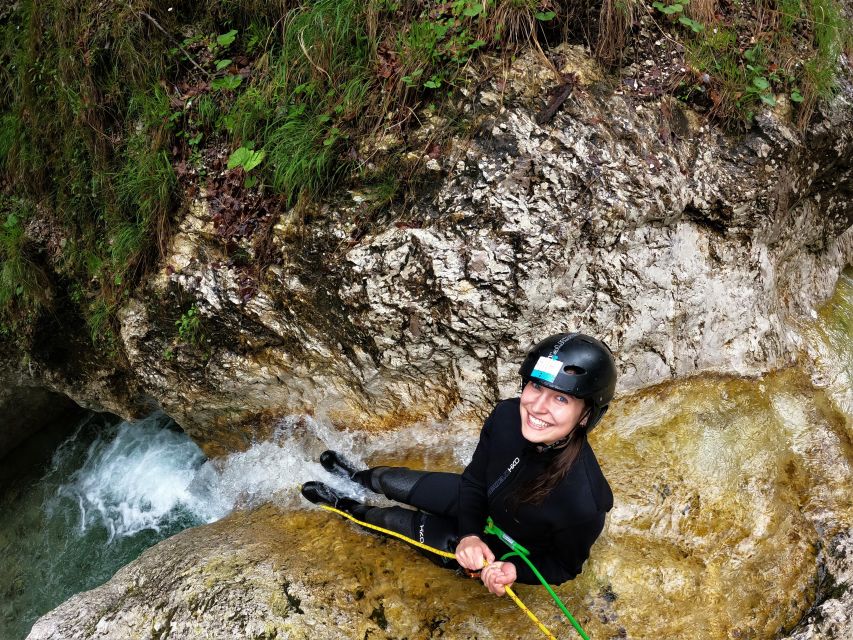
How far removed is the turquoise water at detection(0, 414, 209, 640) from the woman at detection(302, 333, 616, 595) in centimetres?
327

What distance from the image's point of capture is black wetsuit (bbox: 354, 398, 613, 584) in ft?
9.62

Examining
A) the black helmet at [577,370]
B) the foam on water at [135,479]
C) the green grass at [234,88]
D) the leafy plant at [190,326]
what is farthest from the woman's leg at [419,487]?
the foam on water at [135,479]

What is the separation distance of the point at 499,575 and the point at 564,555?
363 millimetres

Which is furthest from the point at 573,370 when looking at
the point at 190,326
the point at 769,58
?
the point at 769,58

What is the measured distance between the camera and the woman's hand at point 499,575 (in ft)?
9.95

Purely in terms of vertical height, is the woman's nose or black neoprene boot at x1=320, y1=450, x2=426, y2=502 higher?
the woman's nose

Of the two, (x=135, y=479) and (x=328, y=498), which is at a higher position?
(x=328, y=498)

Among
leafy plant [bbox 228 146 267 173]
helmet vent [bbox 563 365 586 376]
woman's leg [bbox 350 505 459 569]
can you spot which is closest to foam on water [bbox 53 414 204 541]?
woman's leg [bbox 350 505 459 569]

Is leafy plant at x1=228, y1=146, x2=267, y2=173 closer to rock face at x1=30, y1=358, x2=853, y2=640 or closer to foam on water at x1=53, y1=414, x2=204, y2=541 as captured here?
rock face at x1=30, y1=358, x2=853, y2=640

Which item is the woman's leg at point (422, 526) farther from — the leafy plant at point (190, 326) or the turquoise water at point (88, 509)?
the turquoise water at point (88, 509)

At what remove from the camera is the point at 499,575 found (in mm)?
3037

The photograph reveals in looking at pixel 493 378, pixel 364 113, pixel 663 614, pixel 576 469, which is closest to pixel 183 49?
pixel 364 113

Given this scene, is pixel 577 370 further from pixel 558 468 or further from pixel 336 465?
pixel 336 465

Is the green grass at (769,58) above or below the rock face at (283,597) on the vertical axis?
above
